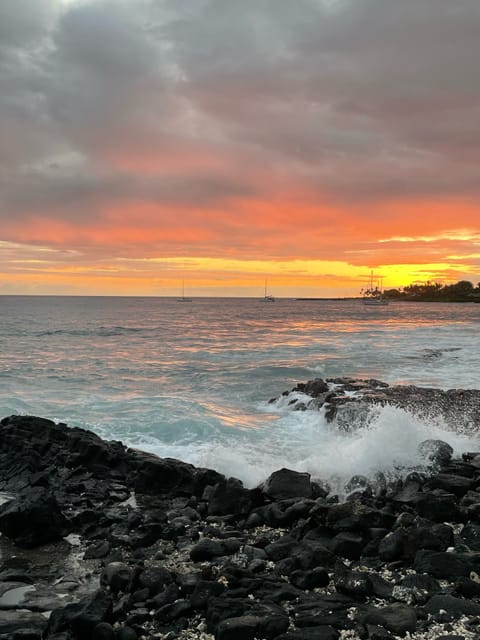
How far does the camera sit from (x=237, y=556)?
6.34m

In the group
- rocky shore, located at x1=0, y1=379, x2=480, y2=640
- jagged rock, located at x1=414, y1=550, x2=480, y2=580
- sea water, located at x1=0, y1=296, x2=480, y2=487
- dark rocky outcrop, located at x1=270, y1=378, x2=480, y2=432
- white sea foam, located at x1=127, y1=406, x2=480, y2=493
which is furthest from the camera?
dark rocky outcrop, located at x1=270, y1=378, x2=480, y2=432

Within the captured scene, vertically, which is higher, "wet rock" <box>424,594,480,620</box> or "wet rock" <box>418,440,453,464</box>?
"wet rock" <box>418,440,453,464</box>

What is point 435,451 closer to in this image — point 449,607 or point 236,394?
point 449,607

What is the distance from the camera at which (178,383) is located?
22.4 meters

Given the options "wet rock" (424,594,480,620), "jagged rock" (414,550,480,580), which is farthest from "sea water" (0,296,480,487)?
"wet rock" (424,594,480,620)

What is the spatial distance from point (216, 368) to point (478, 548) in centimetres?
2109

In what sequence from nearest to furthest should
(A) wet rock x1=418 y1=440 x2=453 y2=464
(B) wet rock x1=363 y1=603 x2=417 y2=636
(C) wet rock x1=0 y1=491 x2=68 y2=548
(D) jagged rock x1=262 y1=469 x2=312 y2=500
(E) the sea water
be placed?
(B) wet rock x1=363 y1=603 x2=417 y2=636, (C) wet rock x1=0 y1=491 x2=68 y2=548, (D) jagged rock x1=262 y1=469 x2=312 y2=500, (A) wet rock x1=418 y1=440 x2=453 y2=464, (E) the sea water

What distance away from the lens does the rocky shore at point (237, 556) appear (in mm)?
4848

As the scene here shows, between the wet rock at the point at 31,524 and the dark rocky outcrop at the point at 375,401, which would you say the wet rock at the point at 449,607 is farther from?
the dark rocky outcrop at the point at 375,401

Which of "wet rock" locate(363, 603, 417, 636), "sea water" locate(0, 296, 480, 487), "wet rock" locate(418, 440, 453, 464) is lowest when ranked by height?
"sea water" locate(0, 296, 480, 487)

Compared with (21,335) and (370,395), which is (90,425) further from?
(21,335)

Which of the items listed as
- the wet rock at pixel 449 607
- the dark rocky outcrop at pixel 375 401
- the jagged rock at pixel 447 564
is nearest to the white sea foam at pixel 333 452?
the dark rocky outcrop at pixel 375 401

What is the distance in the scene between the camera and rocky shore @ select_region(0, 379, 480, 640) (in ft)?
15.9

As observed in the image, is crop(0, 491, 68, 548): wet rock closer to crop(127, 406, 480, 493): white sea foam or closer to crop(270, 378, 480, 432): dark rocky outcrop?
crop(127, 406, 480, 493): white sea foam
